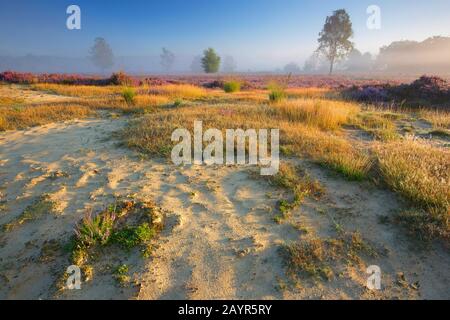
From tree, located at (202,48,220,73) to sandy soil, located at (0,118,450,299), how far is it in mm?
55631

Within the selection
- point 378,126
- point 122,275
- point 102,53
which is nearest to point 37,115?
point 122,275

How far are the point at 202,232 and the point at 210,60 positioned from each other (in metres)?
59.2

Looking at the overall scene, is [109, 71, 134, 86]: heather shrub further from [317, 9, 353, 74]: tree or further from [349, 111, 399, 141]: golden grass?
[317, 9, 353, 74]: tree

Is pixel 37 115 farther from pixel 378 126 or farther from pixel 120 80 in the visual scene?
pixel 120 80

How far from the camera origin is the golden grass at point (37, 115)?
9.47 metres

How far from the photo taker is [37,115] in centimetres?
1054

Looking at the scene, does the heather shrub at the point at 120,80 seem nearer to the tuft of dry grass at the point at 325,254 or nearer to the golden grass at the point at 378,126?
the golden grass at the point at 378,126

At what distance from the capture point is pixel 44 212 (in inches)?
180

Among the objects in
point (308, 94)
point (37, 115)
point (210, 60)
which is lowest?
point (37, 115)

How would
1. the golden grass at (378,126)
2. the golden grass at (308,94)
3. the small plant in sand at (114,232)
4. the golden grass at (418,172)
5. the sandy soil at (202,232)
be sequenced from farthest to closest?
the golden grass at (308,94) < the golden grass at (378,126) < the golden grass at (418,172) < the small plant in sand at (114,232) < the sandy soil at (202,232)

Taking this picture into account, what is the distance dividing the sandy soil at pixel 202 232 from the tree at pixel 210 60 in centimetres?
5563

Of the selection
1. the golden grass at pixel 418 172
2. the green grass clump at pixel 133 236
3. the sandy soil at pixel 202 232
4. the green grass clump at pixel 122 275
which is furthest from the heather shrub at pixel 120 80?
the green grass clump at pixel 122 275
